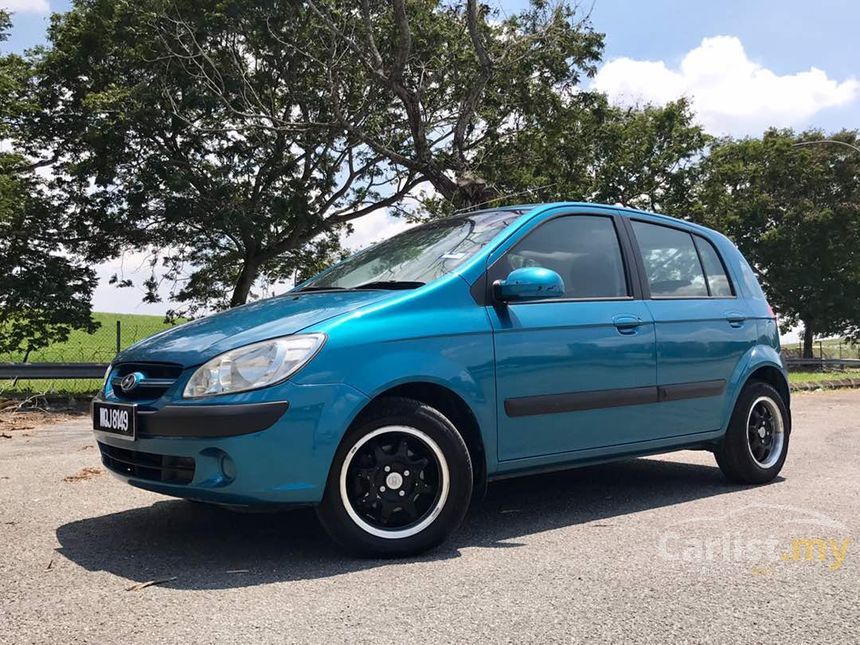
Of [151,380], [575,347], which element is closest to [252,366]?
[151,380]

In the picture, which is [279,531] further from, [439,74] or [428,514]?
[439,74]

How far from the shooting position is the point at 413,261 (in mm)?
4621

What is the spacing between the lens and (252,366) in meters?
3.60

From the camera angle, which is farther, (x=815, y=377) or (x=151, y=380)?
(x=815, y=377)

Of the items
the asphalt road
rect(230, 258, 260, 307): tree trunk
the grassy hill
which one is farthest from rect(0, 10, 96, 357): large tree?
the asphalt road

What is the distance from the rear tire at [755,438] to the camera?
18.2 ft

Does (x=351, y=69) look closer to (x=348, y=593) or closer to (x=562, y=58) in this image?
(x=562, y=58)

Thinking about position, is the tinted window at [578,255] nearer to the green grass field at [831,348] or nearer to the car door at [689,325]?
the car door at [689,325]

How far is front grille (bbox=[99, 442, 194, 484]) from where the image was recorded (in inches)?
142

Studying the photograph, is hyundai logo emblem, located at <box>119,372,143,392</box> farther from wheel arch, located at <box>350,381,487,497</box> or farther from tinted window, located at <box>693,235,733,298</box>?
tinted window, located at <box>693,235,733,298</box>

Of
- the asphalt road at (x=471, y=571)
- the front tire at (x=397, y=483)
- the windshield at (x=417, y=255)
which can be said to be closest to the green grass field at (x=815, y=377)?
the asphalt road at (x=471, y=571)

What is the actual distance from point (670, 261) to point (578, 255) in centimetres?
94

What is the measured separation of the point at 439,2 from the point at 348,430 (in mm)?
15439

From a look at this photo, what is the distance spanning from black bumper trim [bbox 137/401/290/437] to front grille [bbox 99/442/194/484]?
16cm
